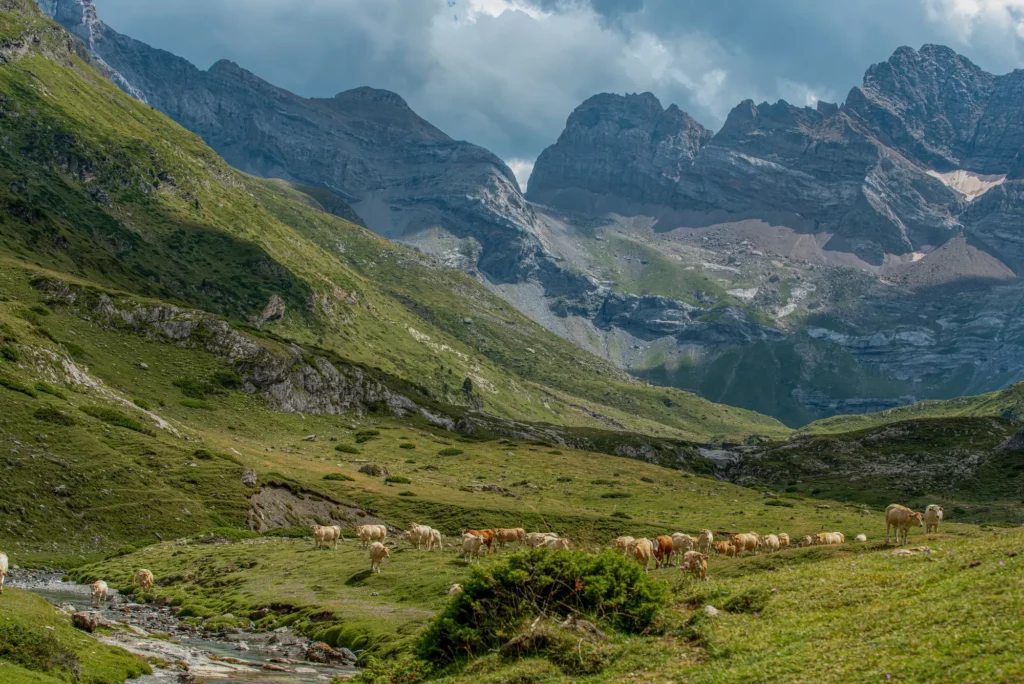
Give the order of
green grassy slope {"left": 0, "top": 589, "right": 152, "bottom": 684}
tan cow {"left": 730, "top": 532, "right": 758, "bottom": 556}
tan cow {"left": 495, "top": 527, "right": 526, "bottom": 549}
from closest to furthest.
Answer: green grassy slope {"left": 0, "top": 589, "right": 152, "bottom": 684} < tan cow {"left": 730, "top": 532, "right": 758, "bottom": 556} < tan cow {"left": 495, "top": 527, "right": 526, "bottom": 549}

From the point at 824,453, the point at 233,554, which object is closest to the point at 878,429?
the point at 824,453

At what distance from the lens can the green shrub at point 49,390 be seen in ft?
285

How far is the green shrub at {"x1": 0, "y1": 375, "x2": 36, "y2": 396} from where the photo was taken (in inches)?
3191

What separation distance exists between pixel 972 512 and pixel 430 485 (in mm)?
76557

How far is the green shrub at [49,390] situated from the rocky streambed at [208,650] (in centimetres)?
4716

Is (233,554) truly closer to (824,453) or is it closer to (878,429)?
(824,453)

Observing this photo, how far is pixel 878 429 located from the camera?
176m

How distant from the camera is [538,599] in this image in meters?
25.1

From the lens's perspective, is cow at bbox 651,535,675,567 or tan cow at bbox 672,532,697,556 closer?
cow at bbox 651,535,675,567

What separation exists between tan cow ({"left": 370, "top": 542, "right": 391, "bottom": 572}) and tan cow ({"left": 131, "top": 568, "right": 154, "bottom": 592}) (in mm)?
16320

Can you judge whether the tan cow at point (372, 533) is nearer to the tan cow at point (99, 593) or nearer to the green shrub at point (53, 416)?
the tan cow at point (99, 593)

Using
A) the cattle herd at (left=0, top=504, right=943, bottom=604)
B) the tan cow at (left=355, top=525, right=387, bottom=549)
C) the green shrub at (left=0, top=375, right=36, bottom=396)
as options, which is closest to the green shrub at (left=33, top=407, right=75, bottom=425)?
the green shrub at (left=0, top=375, right=36, bottom=396)

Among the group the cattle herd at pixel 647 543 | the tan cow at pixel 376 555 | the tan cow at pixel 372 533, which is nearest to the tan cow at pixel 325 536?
the cattle herd at pixel 647 543

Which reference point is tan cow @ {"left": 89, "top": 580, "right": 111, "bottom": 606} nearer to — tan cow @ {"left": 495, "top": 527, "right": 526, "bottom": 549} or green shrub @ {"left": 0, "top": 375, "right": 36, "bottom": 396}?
tan cow @ {"left": 495, "top": 527, "right": 526, "bottom": 549}
